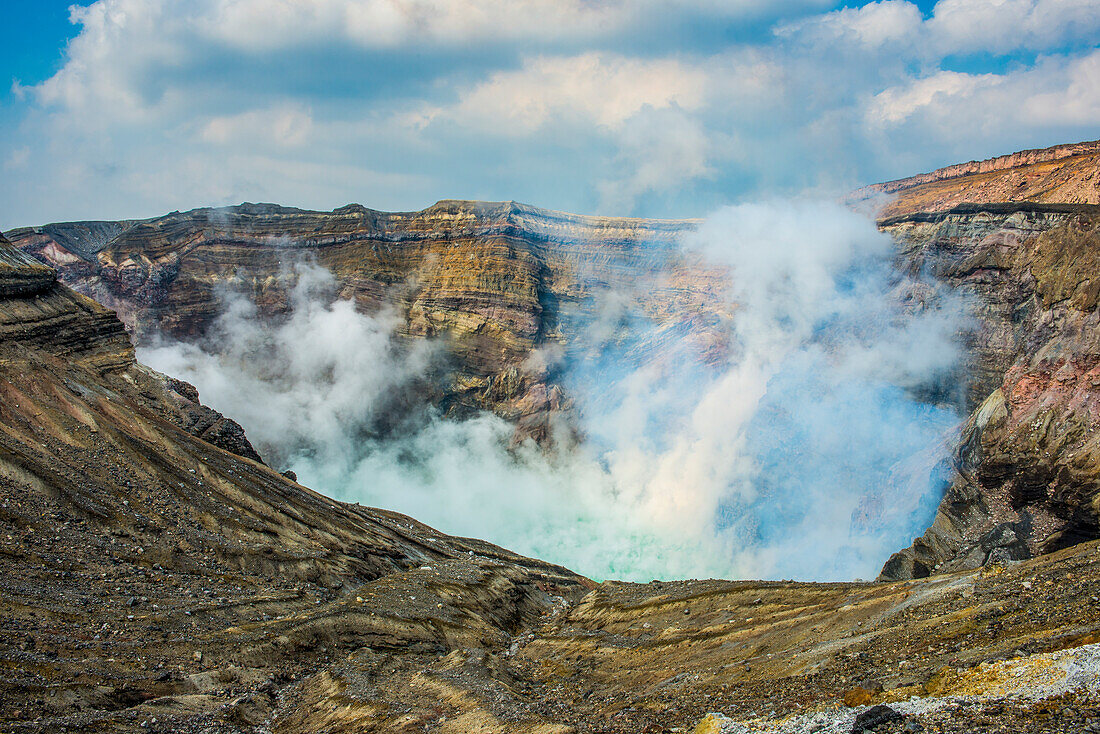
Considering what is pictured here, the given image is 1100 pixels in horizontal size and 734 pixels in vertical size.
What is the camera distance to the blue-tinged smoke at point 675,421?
7300cm

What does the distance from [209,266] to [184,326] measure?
10490 millimetres

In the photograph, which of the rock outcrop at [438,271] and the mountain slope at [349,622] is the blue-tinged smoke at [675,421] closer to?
the rock outcrop at [438,271]

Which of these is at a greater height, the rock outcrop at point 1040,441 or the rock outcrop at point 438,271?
the rock outcrop at point 438,271

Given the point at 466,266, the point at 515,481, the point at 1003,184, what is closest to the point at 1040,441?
the point at 1003,184

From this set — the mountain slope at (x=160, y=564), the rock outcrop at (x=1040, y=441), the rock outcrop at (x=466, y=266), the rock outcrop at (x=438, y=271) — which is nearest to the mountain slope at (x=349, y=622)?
the mountain slope at (x=160, y=564)

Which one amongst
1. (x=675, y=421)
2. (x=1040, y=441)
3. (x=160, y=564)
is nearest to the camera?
(x=160, y=564)

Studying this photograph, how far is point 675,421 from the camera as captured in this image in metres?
100

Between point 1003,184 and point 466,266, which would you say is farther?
point 466,266

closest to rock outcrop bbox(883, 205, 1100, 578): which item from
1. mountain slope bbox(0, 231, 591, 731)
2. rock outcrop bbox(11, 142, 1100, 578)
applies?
mountain slope bbox(0, 231, 591, 731)

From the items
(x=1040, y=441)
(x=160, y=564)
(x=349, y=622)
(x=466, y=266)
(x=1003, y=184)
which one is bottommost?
(x=349, y=622)

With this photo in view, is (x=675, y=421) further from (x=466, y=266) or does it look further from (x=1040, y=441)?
(x=1040, y=441)

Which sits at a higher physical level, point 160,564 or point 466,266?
point 466,266

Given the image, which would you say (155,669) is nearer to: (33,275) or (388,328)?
(33,275)

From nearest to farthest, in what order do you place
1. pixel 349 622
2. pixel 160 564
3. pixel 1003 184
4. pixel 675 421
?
pixel 349 622
pixel 160 564
pixel 1003 184
pixel 675 421
